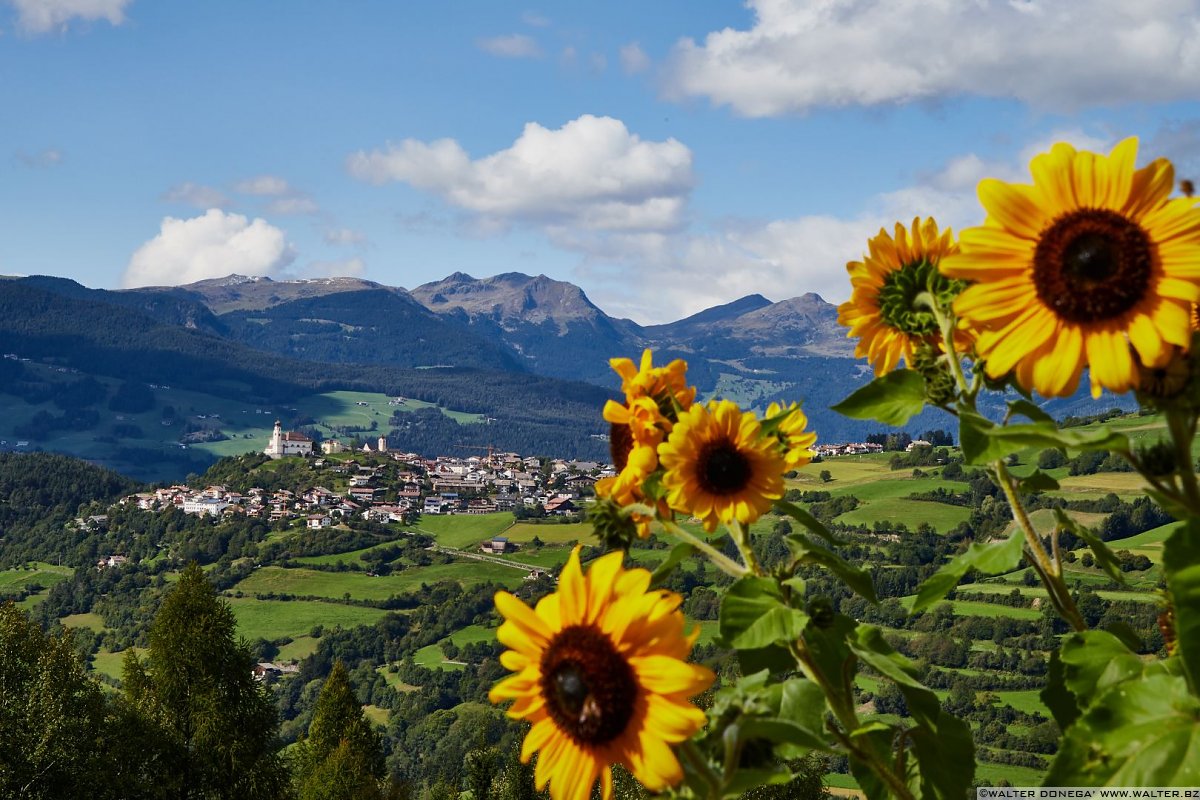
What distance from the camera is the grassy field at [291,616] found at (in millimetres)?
148375

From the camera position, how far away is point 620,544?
190 cm

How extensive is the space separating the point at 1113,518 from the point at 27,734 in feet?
359

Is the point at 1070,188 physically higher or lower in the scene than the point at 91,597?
higher

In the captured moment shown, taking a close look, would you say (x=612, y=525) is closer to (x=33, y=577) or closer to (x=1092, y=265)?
(x=1092, y=265)

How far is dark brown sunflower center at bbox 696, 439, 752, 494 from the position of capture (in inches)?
86.0

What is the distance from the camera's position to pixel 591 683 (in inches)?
60.2

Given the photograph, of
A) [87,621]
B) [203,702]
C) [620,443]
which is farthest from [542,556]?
[620,443]

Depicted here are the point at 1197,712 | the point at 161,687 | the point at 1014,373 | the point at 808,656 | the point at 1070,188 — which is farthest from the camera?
the point at 161,687

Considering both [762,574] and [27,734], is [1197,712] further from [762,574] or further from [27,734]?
[27,734]

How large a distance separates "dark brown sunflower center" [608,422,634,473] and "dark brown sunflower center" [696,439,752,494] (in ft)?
0.76

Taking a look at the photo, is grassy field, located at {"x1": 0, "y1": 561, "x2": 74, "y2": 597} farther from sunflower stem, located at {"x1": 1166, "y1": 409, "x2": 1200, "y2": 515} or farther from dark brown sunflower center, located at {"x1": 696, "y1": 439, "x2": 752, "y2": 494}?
sunflower stem, located at {"x1": 1166, "y1": 409, "x2": 1200, "y2": 515}

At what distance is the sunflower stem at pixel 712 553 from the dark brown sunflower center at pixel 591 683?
0.29m

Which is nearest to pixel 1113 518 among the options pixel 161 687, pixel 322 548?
pixel 161 687

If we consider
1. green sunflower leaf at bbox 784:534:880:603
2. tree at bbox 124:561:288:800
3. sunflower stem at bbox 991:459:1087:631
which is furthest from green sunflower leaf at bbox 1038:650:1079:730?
tree at bbox 124:561:288:800
